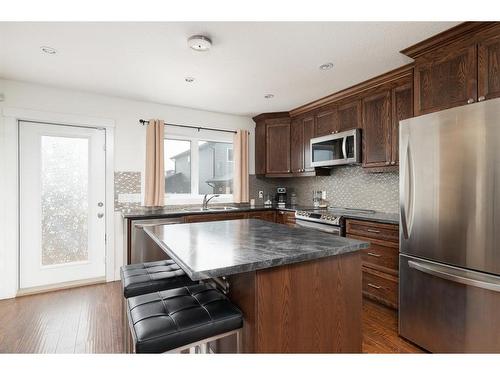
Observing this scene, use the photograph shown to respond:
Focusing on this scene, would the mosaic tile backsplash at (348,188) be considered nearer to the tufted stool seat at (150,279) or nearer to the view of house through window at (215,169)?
the view of house through window at (215,169)

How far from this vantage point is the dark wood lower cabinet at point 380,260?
7.84 feet

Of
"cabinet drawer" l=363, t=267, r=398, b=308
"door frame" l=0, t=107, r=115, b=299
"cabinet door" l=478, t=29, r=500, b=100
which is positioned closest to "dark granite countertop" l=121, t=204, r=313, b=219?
"door frame" l=0, t=107, r=115, b=299

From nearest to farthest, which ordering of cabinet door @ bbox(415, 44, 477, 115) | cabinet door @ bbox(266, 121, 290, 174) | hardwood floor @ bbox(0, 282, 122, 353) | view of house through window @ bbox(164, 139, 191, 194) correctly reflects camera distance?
cabinet door @ bbox(415, 44, 477, 115) < hardwood floor @ bbox(0, 282, 122, 353) < view of house through window @ bbox(164, 139, 191, 194) < cabinet door @ bbox(266, 121, 290, 174)

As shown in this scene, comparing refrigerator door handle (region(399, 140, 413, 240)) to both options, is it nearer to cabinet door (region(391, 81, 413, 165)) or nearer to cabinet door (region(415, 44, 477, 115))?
cabinet door (region(415, 44, 477, 115))

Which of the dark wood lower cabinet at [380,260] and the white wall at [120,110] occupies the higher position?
the white wall at [120,110]

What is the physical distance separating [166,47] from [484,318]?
2962 mm

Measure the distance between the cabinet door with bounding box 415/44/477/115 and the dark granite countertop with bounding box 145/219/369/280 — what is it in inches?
54.4

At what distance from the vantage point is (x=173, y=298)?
1.36m

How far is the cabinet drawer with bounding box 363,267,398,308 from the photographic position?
2412 millimetres

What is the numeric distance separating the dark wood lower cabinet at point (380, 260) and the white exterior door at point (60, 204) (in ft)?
10.6

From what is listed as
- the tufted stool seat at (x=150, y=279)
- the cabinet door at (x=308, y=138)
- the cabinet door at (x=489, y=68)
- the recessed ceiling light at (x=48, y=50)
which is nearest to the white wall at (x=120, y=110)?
the recessed ceiling light at (x=48, y=50)

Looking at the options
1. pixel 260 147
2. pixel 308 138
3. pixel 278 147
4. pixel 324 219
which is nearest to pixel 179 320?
pixel 324 219

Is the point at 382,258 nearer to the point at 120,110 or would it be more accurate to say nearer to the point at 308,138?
the point at 308,138
